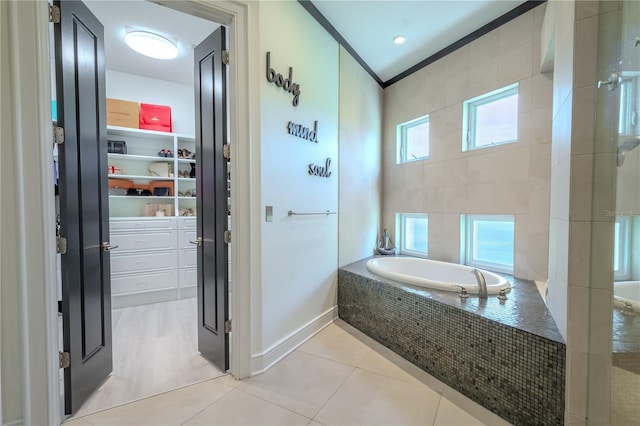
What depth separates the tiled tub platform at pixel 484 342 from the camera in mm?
1307

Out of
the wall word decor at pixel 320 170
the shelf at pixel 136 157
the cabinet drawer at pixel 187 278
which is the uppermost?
the shelf at pixel 136 157

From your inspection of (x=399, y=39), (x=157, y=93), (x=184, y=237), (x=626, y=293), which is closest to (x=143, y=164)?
(x=157, y=93)

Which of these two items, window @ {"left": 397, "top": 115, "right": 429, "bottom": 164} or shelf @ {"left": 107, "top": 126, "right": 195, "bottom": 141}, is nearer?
shelf @ {"left": 107, "top": 126, "right": 195, "bottom": 141}

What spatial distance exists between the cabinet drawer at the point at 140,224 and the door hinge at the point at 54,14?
2.19 m

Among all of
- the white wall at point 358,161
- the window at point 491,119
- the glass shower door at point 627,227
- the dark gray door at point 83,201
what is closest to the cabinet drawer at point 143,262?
the dark gray door at point 83,201

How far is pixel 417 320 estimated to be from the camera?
75.9 inches

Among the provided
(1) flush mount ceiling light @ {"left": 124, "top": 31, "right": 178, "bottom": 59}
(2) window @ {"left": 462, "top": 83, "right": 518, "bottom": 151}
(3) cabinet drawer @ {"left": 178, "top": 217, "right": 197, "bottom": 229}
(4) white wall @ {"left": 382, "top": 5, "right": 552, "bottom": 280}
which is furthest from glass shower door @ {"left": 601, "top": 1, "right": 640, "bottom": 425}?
(3) cabinet drawer @ {"left": 178, "top": 217, "right": 197, "bottom": 229}

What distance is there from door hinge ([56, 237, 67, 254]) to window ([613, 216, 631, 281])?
2758 millimetres

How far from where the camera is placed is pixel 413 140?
3.47 metres

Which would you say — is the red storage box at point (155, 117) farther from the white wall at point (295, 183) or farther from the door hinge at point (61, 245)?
the door hinge at point (61, 245)

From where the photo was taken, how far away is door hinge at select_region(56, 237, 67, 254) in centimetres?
140

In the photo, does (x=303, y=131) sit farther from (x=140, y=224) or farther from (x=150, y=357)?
(x=140, y=224)

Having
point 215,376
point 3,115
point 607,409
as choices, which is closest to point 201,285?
point 215,376

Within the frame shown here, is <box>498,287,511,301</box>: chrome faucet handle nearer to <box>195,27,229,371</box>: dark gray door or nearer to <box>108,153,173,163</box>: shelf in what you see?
<box>195,27,229,371</box>: dark gray door
